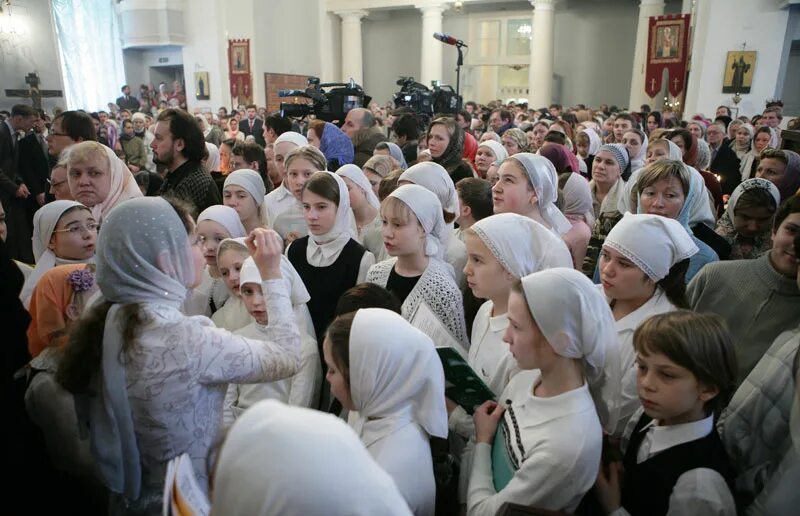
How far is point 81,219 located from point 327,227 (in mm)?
1224

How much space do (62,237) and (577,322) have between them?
7.87 ft

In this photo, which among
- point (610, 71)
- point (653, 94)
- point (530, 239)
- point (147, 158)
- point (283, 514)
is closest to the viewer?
point (283, 514)

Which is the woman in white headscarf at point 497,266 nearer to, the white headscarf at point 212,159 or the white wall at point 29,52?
the white headscarf at point 212,159

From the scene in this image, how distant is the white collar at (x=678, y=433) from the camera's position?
1.56 m

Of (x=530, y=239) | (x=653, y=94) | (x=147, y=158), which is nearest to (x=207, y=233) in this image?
(x=530, y=239)

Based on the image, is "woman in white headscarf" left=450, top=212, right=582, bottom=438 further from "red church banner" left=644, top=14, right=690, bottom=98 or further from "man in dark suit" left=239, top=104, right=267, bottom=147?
"red church banner" left=644, top=14, right=690, bottom=98

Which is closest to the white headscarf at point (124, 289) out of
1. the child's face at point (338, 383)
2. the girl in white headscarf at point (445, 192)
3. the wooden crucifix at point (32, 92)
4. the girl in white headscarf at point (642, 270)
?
the child's face at point (338, 383)

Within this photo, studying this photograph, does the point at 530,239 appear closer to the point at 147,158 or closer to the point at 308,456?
the point at 308,456

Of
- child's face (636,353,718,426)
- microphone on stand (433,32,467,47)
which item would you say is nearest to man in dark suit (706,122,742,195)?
microphone on stand (433,32,467,47)

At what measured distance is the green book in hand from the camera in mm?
1863

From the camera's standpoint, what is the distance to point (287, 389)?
2387 millimetres

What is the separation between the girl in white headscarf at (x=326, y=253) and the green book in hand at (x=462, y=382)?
1038 millimetres

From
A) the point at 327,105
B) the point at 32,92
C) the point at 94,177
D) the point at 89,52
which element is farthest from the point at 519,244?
the point at 89,52

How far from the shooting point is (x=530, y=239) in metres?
2.25
